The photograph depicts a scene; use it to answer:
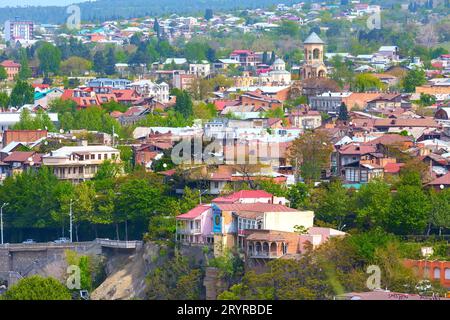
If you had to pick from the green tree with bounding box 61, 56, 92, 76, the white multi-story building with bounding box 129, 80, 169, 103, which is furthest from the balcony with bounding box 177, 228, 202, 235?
the green tree with bounding box 61, 56, 92, 76

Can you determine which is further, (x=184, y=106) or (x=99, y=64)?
(x=99, y=64)

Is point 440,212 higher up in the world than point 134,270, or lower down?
higher up

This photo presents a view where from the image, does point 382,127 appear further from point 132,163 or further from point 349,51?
point 349,51

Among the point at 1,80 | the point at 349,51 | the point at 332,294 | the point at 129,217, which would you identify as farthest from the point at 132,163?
the point at 349,51

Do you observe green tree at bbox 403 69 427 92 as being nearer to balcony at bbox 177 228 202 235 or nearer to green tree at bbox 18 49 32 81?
green tree at bbox 18 49 32 81

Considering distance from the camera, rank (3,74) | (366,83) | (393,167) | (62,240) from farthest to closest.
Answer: (3,74) → (366,83) → (393,167) → (62,240)

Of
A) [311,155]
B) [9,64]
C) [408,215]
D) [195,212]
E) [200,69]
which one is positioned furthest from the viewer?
[9,64]

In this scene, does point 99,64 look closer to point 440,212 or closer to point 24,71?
point 24,71

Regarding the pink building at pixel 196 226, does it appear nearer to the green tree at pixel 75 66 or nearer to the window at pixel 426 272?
the window at pixel 426 272

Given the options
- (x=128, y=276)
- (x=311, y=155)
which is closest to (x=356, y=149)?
(x=311, y=155)
